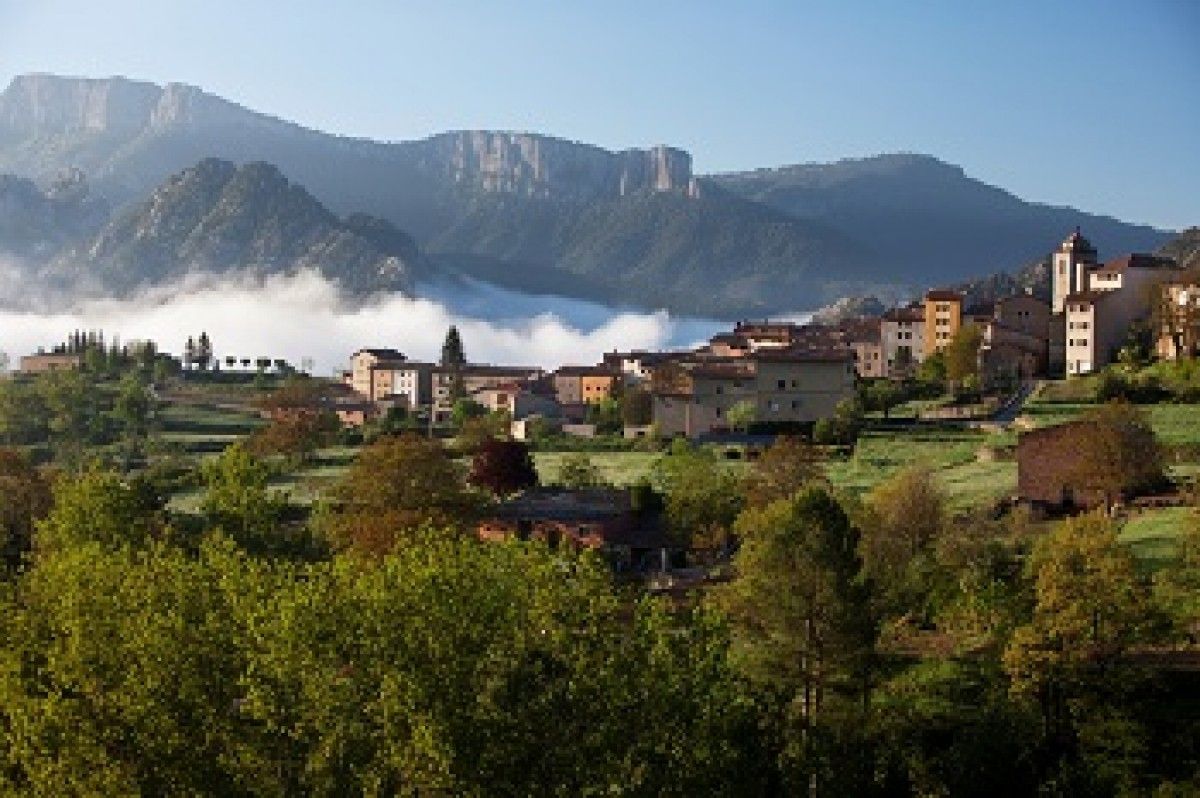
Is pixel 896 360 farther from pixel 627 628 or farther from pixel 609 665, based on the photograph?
pixel 609 665

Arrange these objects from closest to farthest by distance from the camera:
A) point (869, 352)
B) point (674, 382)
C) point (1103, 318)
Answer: point (1103, 318) → point (674, 382) → point (869, 352)

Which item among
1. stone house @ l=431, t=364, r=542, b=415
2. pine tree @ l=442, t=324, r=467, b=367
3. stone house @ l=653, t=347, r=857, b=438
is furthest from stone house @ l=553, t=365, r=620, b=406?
stone house @ l=653, t=347, r=857, b=438

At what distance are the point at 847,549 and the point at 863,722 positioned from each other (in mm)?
3342

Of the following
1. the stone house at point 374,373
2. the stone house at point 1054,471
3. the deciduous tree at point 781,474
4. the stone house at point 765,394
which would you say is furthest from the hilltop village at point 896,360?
the stone house at point 1054,471

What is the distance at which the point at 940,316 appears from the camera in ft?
338

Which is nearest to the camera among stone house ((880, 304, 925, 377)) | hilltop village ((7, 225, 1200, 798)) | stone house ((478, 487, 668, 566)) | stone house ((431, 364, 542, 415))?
hilltop village ((7, 225, 1200, 798))

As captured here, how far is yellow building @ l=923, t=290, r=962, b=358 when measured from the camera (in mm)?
101562

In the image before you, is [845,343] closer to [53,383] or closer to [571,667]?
[53,383]

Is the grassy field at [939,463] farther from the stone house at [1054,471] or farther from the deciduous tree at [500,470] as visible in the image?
the deciduous tree at [500,470]

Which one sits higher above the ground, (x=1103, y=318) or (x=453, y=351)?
(x=1103, y=318)

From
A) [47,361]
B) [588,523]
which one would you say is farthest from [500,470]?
[47,361]

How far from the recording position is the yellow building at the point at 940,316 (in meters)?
102

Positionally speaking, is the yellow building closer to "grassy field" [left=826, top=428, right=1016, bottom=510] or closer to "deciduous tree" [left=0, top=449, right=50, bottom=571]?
"grassy field" [left=826, top=428, right=1016, bottom=510]

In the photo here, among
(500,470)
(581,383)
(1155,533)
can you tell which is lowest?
(1155,533)
